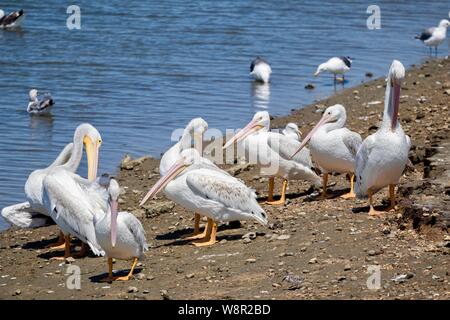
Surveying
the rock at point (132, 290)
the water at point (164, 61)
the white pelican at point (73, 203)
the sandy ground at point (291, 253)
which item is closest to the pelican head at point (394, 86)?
the sandy ground at point (291, 253)

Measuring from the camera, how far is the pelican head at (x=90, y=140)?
410 inches

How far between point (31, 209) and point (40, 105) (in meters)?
5.40

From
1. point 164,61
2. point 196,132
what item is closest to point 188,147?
point 196,132

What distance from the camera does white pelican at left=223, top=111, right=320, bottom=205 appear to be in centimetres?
1072

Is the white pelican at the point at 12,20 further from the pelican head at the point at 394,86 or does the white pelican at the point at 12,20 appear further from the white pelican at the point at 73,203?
the pelican head at the point at 394,86

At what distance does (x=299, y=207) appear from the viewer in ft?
33.2

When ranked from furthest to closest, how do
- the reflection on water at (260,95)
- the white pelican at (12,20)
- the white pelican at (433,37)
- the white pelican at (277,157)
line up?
the white pelican at (12,20), the white pelican at (433,37), the reflection on water at (260,95), the white pelican at (277,157)

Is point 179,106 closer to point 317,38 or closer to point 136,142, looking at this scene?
point 136,142

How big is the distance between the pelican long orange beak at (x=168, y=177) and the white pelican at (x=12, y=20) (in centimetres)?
1344

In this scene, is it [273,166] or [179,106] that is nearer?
[273,166]

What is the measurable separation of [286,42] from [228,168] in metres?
9.97
